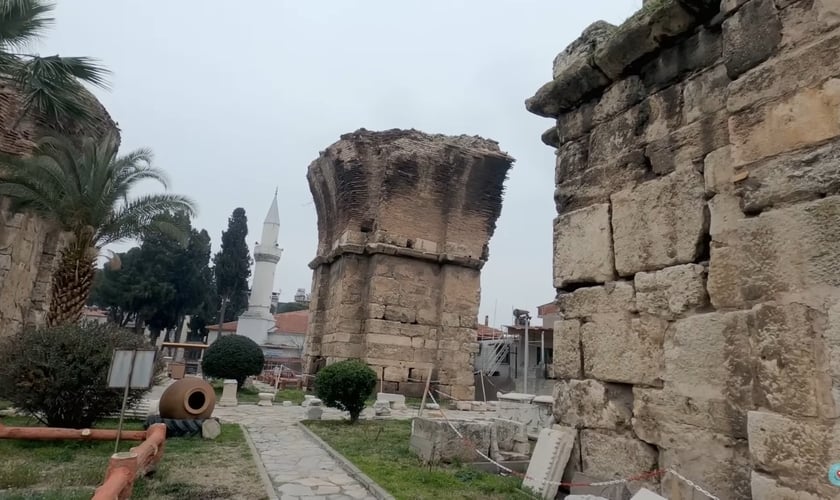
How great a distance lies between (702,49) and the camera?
3.26 meters

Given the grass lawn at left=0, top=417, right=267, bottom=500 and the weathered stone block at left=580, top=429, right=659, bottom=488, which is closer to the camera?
the weathered stone block at left=580, top=429, right=659, bottom=488

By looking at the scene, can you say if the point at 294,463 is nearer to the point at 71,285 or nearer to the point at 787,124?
the point at 787,124

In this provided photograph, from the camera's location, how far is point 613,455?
3.36 meters

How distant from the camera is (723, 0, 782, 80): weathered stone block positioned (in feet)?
8.48

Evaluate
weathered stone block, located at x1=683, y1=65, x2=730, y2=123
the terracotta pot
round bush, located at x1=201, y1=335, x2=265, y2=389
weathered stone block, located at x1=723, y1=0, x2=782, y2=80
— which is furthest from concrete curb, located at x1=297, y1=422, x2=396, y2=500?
round bush, located at x1=201, y1=335, x2=265, y2=389

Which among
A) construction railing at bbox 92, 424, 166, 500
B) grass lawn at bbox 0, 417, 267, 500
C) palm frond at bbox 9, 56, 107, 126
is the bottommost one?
grass lawn at bbox 0, 417, 267, 500

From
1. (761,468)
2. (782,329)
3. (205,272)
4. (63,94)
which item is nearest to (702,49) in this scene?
(782,329)

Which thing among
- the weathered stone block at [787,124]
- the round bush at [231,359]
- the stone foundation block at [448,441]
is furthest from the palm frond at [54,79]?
the weathered stone block at [787,124]

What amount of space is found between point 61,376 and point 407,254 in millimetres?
8498

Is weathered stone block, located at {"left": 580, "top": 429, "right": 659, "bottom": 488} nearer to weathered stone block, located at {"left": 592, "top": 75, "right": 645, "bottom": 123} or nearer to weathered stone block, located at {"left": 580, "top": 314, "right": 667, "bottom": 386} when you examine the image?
weathered stone block, located at {"left": 580, "top": 314, "right": 667, "bottom": 386}

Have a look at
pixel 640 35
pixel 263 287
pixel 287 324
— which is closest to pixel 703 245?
pixel 640 35

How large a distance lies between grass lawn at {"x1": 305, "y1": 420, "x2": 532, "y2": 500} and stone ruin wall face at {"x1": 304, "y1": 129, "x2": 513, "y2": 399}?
534cm

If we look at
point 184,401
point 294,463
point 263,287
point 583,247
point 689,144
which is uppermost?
point 263,287

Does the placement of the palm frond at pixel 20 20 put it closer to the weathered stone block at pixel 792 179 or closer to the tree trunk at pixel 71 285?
the tree trunk at pixel 71 285
